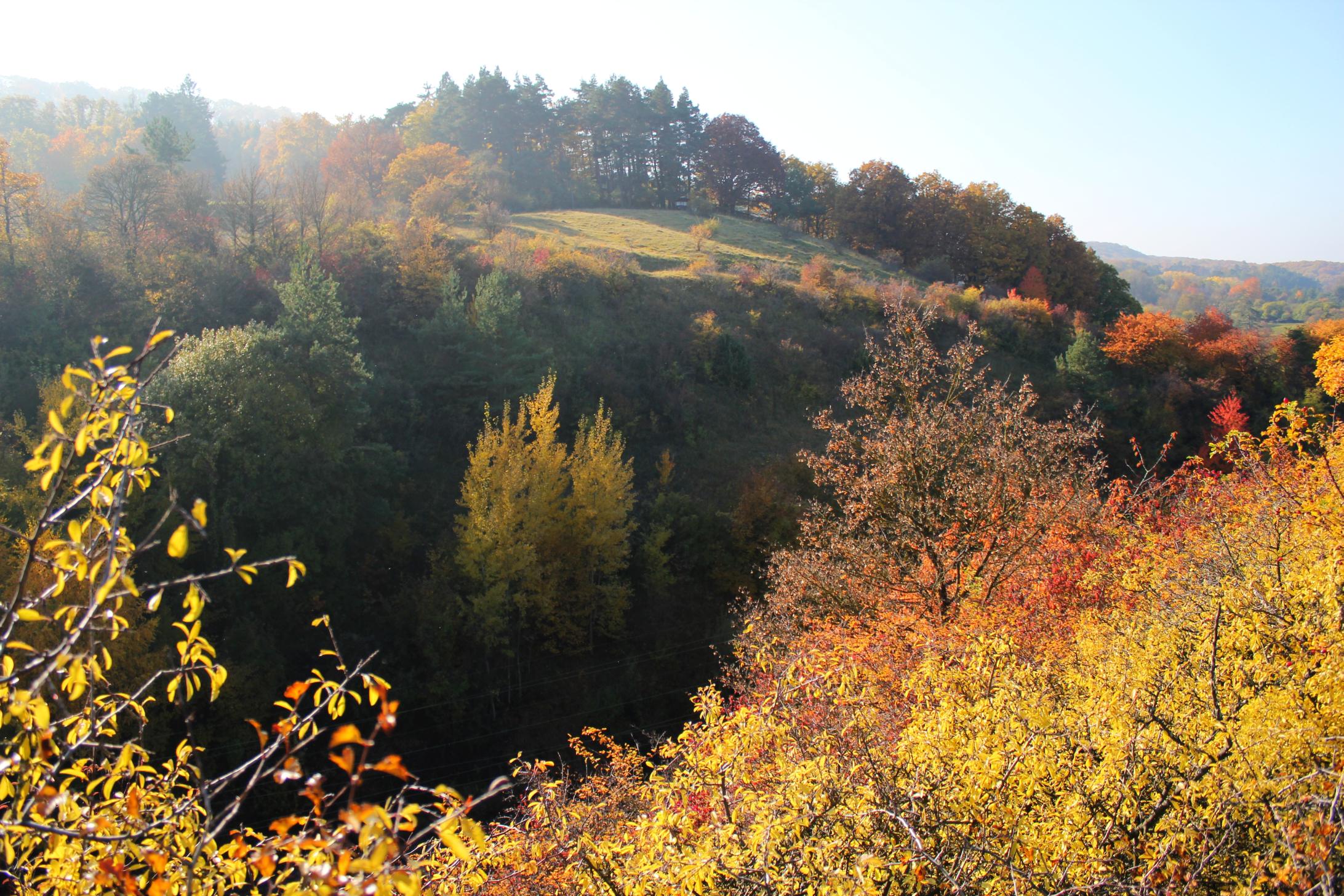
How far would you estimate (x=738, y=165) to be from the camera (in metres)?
57.3

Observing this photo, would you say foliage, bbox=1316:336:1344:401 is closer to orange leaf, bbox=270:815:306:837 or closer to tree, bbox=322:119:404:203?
orange leaf, bbox=270:815:306:837

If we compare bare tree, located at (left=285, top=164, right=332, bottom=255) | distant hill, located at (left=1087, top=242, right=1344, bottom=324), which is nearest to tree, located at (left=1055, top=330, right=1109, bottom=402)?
distant hill, located at (left=1087, top=242, right=1344, bottom=324)

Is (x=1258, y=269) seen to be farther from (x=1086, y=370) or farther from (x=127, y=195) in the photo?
(x=127, y=195)

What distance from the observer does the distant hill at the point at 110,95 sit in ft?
278

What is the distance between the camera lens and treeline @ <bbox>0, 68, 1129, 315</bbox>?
43.7 meters

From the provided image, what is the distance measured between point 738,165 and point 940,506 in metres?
50.7

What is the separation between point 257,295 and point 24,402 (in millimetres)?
7541

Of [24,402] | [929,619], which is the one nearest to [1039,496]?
[929,619]

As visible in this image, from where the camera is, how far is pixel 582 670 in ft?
62.2

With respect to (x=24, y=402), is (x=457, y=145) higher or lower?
higher

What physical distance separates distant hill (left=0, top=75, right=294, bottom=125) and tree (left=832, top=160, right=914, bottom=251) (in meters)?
63.0

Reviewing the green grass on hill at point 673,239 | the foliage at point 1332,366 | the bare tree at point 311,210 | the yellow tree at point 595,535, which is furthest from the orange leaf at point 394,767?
the green grass on hill at point 673,239

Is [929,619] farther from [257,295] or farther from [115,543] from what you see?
[257,295]

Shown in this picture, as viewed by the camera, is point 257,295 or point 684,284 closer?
point 257,295
